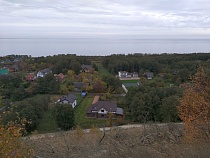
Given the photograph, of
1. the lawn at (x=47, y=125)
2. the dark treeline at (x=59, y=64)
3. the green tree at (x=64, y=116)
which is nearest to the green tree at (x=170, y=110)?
the green tree at (x=64, y=116)

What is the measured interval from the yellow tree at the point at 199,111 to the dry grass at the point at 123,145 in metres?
0.29

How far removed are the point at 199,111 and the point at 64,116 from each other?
7435 mm

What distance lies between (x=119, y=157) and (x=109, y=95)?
13.2m

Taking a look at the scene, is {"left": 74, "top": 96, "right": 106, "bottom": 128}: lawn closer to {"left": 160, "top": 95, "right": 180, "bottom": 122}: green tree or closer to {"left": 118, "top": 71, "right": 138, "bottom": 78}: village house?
{"left": 160, "top": 95, "right": 180, "bottom": 122}: green tree

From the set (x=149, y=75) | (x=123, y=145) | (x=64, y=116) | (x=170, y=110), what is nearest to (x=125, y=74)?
(x=149, y=75)

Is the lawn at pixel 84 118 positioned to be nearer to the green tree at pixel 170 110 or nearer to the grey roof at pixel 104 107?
the grey roof at pixel 104 107

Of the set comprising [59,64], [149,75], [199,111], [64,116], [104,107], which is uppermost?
[59,64]

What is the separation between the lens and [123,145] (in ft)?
→ 20.0

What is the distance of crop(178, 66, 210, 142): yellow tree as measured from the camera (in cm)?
568

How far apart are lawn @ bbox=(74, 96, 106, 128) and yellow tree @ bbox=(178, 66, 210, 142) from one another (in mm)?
6592

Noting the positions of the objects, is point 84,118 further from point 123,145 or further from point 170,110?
point 123,145

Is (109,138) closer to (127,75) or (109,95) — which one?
(109,95)

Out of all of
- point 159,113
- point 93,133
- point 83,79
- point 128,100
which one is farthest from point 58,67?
point 93,133

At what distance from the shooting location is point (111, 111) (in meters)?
14.1
